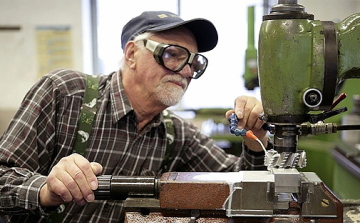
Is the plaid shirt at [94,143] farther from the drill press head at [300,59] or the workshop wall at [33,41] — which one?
the workshop wall at [33,41]

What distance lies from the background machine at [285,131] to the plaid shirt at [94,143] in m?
0.51

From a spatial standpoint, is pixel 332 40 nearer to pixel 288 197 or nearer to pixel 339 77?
pixel 339 77

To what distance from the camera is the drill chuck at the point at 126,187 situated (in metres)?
1.02

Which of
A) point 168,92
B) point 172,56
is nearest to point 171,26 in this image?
point 172,56

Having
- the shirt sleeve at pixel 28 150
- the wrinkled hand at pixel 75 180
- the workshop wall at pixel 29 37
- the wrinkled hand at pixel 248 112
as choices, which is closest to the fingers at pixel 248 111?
the wrinkled hand at pixel 248 112

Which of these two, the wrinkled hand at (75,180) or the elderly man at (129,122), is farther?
the elderly man at (129,122)

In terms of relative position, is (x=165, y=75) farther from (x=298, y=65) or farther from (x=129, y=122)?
(x=298, y=65)

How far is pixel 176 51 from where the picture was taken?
158 centimetres

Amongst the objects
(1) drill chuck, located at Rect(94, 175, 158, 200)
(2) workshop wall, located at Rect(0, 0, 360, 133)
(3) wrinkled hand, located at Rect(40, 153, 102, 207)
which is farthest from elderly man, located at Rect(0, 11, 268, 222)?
(2) workshop wall, located at Rect(0, 0, 360, 133)

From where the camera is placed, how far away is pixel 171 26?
1.56m

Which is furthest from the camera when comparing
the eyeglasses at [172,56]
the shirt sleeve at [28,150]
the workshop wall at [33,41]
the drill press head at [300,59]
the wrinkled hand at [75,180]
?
the workshop wall at [33,41]

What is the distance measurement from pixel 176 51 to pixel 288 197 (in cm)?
76

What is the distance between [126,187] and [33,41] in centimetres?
390

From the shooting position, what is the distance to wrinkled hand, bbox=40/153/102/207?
1.05 metres
